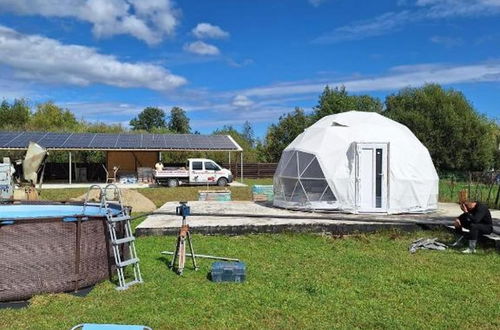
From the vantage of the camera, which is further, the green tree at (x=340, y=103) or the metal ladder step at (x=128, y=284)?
the green tree at (x=340, y=103)

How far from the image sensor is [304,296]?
6574 millimetres

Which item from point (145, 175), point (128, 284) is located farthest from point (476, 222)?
point (145, 175)

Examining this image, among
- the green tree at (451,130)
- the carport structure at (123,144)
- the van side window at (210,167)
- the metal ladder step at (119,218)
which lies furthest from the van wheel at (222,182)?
the metal ladder step at (119,218)

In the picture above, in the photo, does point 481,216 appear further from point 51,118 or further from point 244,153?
point 51,118

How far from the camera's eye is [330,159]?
14.0m

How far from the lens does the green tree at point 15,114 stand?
51188 millimetres

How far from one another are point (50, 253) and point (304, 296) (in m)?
3.44

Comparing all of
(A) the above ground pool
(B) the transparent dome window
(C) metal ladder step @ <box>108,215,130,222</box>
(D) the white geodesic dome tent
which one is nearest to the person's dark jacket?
(D) the white geodesic dome tent

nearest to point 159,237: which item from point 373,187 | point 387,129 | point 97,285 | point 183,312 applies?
point 97,285

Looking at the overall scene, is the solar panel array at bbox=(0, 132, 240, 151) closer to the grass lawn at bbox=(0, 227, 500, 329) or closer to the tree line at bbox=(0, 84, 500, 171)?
the tree line at bbox=(0, 84, 500, 171)

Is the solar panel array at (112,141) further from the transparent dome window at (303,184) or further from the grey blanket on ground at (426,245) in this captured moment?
the grey blanket on ground at (426,245)

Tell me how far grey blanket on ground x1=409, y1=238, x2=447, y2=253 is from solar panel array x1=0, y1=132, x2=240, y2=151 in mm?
22265

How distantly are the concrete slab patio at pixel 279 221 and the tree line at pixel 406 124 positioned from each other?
26.6m

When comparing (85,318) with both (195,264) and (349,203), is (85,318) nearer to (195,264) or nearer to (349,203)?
(195,264)
